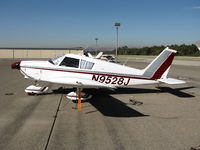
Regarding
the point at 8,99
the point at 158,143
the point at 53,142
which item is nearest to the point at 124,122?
the point at 158,143

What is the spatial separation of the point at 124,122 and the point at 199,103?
4239mm

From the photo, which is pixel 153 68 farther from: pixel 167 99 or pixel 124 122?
pixel 124 122

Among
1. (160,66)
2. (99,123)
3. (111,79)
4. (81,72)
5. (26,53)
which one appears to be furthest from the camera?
(26,53)

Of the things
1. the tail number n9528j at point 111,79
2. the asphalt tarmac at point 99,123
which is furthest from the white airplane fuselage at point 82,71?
the asphalt tarmac at point 99,123

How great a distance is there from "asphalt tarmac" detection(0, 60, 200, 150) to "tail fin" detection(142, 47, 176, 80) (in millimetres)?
1213

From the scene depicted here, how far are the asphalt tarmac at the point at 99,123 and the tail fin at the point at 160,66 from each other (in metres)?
1.21

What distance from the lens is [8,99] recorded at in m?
8.23

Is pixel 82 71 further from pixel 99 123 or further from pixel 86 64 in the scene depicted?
pixel 99 123

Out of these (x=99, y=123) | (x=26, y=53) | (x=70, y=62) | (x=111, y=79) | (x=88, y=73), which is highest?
(x=26, y=53)

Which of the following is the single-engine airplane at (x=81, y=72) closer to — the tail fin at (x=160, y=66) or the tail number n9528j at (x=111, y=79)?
the tail number n9528j at (x=111, y=79)

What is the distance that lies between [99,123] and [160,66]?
5014 millimetres

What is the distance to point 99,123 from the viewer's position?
18.5ft

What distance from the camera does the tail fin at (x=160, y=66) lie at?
30.3 ft

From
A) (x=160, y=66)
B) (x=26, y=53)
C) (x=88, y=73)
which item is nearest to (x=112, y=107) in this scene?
(x=88, y=73)
